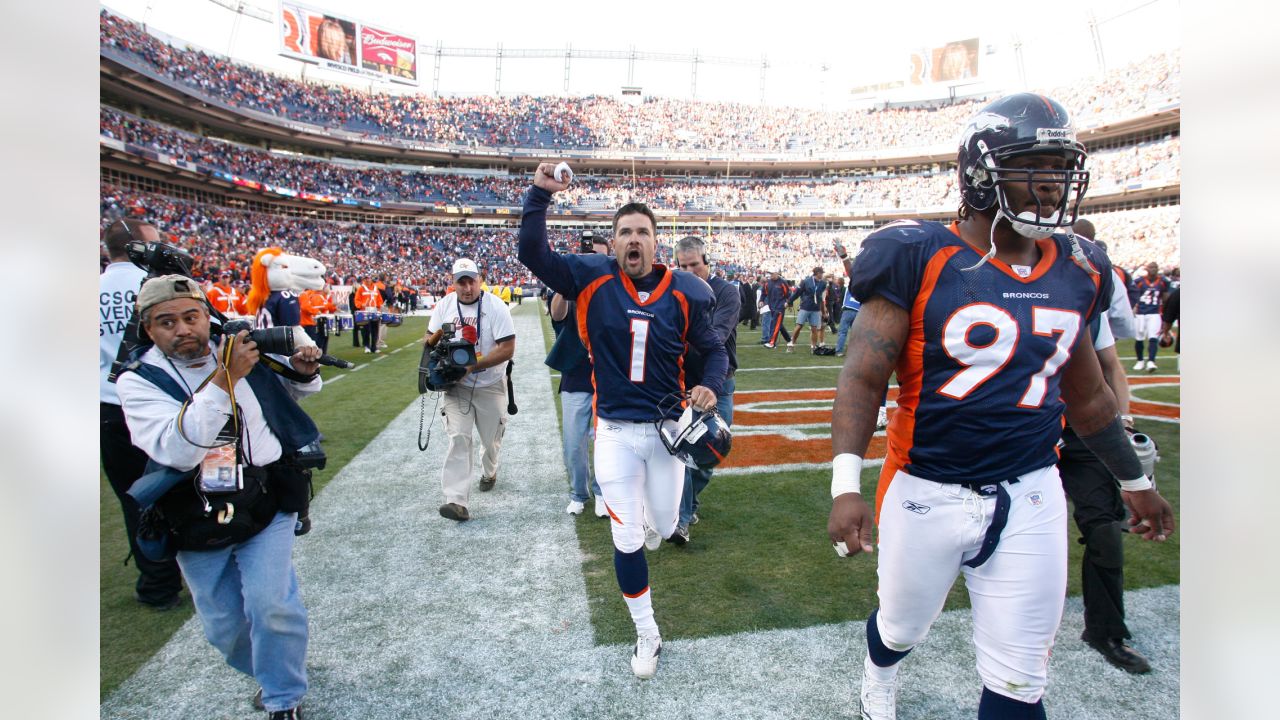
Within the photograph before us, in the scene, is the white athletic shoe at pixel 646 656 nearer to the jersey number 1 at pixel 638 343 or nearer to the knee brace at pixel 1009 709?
the jersey number 1 at pixel 638 343

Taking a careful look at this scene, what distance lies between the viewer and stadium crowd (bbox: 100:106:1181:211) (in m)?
39.1

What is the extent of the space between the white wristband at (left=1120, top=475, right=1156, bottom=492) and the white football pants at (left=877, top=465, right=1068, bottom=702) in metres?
0.46

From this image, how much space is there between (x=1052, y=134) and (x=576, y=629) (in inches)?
124

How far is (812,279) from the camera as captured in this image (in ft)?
50.4

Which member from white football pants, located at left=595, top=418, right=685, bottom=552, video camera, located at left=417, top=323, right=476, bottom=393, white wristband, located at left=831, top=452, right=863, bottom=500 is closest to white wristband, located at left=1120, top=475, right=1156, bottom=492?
white wristband, located at left=831, top=452, right=863, bottom=500

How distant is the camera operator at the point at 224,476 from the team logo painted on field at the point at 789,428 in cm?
435

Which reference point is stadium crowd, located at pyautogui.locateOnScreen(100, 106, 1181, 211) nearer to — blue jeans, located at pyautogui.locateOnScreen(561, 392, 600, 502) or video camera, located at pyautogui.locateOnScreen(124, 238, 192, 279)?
blue jeans, located at pyautogui.locateOnScreen(561, 392, 600, 502)

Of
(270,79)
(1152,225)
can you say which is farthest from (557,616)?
(270,79)

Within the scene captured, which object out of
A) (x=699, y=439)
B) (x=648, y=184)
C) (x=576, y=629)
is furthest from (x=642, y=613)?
(x=648, y=184)

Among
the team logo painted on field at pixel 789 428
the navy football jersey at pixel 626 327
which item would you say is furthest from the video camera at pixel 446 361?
the team logo painted on field at pixel 789 428

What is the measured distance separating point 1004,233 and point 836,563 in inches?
111

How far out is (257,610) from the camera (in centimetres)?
265

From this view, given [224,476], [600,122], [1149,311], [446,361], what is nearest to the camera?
[224,476]

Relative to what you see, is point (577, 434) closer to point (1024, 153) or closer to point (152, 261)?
point (152, 261)
